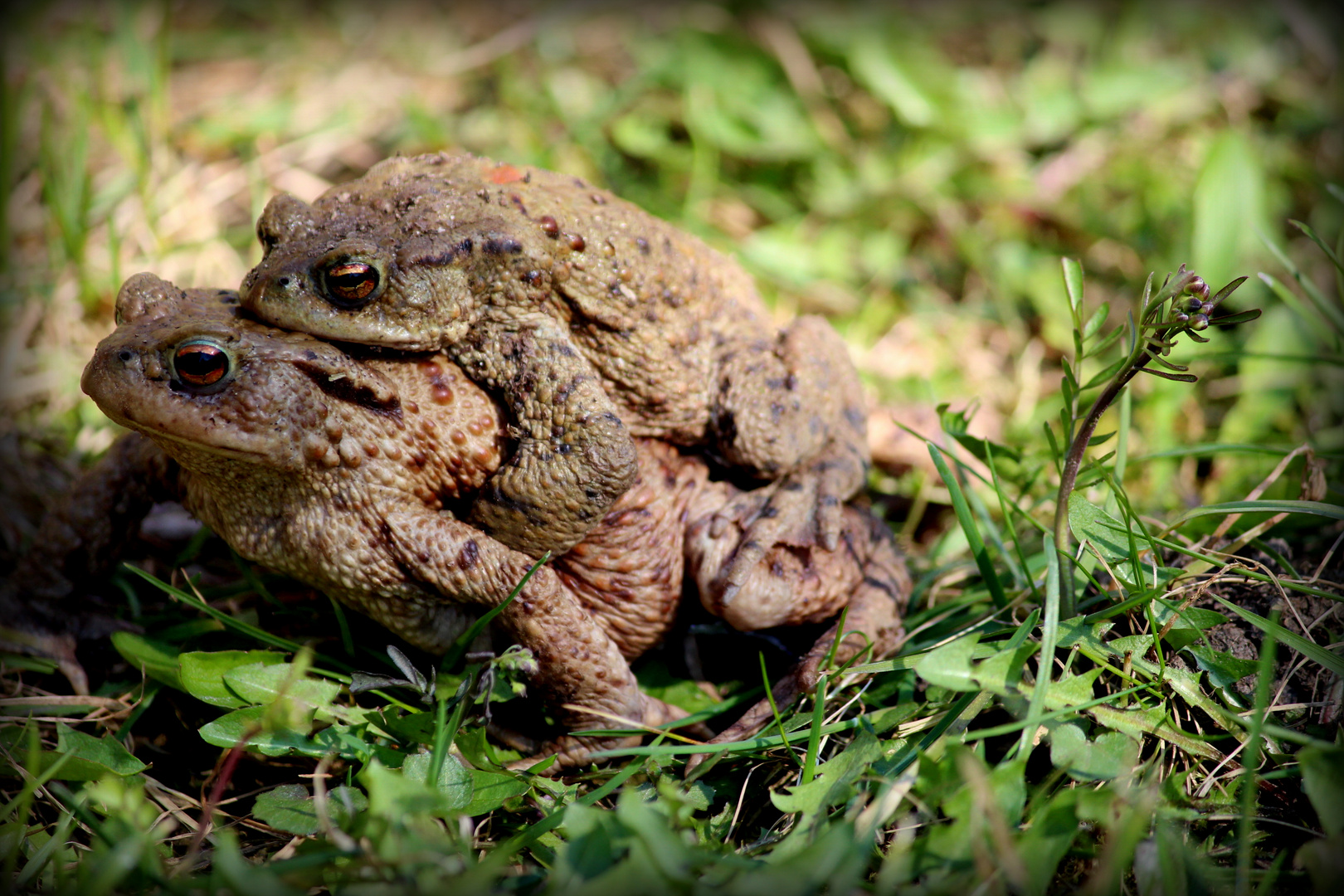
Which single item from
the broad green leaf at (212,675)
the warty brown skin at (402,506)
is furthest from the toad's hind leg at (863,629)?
the broad green leaf at (212,675)

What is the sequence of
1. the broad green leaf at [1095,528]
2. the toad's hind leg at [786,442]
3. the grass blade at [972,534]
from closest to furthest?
1. the broad green leaf at [1095,528]
2. the grass blade at [972,534]
3. the toad's hind leg at [786,442]

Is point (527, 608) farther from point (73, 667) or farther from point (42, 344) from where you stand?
point (42, 344)

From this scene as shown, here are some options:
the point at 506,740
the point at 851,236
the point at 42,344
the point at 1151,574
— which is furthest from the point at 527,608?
the point at 851,236

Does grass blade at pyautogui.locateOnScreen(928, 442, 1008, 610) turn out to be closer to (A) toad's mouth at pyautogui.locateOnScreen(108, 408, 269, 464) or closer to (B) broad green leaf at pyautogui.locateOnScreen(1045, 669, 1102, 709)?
(B) broad green leaf at pyautogui.locateOnScreen(1045, 669, 1102, 709)

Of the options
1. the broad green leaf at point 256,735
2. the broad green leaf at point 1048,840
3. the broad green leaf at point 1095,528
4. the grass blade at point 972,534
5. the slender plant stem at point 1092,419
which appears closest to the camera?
the broad green leaf at point 1048,840

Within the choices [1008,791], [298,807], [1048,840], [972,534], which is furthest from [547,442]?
[1048,840]

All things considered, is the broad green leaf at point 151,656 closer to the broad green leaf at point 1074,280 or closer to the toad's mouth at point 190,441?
the toad's mouth at point 190,441
